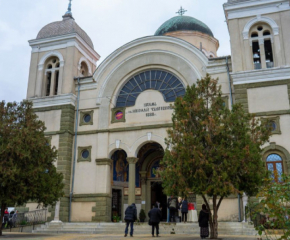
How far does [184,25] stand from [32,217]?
1881 centimetres

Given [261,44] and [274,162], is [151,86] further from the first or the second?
[274,162]

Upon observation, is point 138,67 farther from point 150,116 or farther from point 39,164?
point 39,164

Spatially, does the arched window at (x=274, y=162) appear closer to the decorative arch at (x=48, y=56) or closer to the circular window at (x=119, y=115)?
the circular window at (x=119, y=115)

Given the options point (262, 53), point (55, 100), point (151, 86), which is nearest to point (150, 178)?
point (151, 86)

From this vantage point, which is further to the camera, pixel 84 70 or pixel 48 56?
pixel 84 70

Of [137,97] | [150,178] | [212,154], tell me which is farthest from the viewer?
[150,178]

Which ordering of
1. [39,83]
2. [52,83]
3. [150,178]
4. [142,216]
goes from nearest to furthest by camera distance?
[142,216]
[150,178]
[52,83]
[39,83]

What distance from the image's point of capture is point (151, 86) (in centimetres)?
2236

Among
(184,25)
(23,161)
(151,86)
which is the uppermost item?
(184,25)

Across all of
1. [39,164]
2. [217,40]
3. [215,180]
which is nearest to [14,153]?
[39,164]

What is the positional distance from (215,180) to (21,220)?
13737 millimetres

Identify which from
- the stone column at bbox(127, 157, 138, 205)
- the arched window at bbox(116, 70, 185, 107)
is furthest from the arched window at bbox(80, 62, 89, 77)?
the stone column at bbox(127, 157, 138, 205)

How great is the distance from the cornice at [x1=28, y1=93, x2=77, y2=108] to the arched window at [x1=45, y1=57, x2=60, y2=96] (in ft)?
2.70

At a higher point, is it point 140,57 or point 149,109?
point 140,57
